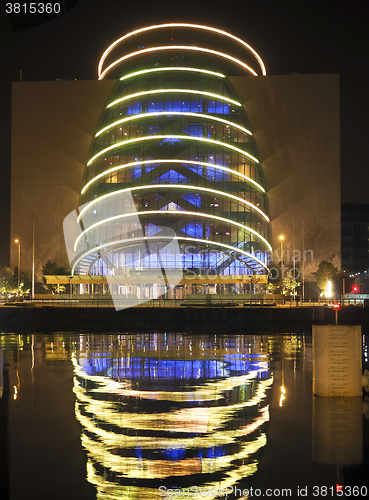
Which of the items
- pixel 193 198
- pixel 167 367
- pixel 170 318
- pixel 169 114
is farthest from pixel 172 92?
pixel 167 367

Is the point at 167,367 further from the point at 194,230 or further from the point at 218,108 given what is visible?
the point at 218,108

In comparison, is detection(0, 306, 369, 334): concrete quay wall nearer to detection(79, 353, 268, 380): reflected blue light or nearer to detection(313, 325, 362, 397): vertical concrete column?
detection(79, 353, 268, 380): reflected blue light

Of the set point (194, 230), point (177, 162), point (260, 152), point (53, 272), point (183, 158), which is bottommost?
point (53, 272)

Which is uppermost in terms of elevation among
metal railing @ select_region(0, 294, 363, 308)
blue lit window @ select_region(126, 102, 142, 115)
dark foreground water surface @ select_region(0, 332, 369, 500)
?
blue lit window @ select_region(126, 102, 142, 115)

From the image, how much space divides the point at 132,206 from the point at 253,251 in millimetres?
15774

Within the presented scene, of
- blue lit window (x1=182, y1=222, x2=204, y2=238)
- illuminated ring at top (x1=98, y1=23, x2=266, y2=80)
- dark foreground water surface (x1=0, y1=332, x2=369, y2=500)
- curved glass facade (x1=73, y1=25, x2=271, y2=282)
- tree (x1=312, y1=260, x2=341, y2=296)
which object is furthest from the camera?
illuminated ring at top (x1=98, y1=23, x2=266, y2=80)

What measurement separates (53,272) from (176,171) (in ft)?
71.1

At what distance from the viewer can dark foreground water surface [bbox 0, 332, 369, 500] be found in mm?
8977

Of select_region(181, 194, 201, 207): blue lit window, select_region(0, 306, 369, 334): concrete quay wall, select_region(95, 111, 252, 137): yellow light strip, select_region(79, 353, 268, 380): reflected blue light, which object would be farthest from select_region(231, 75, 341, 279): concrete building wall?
select_region(79, 353, 268, 380): reflected blue light

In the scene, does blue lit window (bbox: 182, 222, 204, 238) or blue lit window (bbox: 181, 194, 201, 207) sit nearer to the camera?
blue lit window (bbox: 182, 222, 204, 238)

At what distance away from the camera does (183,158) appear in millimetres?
69062

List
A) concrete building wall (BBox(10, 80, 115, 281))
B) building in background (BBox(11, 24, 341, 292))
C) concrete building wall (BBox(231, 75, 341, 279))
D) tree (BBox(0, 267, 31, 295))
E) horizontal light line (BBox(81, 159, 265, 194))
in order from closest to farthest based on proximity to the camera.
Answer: building in background (BBox(11, 24, 341, 292)) < horizontal light line (BBox(81, 159, 265, 194)) < tree (BBox(0, 267, 31, 295)) < concrete building wall (BBox(231, 75, 341, 279)) < concrete building wall (BBox(10, 80, 115, 281))

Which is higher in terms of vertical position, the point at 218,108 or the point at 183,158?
the point at 218,108

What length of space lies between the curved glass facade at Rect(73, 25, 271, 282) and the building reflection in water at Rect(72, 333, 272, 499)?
4320 cm
